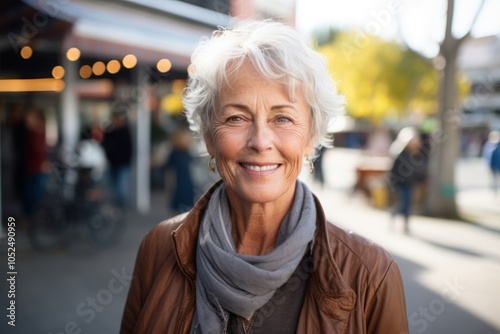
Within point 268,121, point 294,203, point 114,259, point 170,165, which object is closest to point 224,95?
point 268,121

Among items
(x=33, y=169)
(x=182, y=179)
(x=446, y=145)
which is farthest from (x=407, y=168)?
(x=33, y=169)

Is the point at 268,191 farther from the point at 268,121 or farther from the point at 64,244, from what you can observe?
the point at 64,244

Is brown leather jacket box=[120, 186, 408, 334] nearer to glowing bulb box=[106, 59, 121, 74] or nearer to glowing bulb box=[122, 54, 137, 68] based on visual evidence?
glowing bulb box=[122, 54, 137, 68]

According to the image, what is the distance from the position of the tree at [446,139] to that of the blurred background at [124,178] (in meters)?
0.02

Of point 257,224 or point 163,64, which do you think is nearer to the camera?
point 257,224

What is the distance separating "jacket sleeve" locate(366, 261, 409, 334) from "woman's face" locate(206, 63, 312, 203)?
0.45 metres

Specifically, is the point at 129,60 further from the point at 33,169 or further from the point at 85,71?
the point at 85,71

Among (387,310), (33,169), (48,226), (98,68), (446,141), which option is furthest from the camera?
(98,68)

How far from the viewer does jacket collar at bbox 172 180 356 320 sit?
1.45 meters

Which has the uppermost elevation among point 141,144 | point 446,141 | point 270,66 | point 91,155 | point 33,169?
point 270,66

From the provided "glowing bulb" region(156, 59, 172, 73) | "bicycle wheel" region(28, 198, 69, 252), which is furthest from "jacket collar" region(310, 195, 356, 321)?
"glowing bulb" region(156, 59, 172, 73)

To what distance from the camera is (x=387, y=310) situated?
1458 mm

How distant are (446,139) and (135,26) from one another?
6.32m

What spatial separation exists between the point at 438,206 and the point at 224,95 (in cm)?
866
